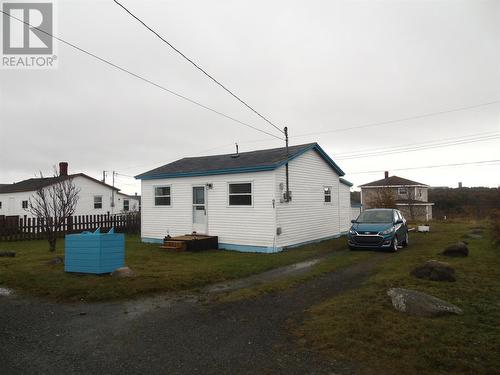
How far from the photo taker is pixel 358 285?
8250mm

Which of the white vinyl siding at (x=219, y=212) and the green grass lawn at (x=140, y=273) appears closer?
the green grass lawn at (x=140, y=273)

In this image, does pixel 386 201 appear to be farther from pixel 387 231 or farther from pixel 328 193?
pixel 387 231

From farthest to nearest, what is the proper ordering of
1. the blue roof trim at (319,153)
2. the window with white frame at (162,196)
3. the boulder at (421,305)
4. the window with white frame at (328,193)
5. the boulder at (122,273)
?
the window with white frame at (328,193) → the window with white frame at (162,196) → the blue roof trim at (319,153) → the boulder at (122,273) → the boulder at (421,305)

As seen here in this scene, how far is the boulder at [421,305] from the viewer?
5.74 metres

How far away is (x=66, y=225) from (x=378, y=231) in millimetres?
17657

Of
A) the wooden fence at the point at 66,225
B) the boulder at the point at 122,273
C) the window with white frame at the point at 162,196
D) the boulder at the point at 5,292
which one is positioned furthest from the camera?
the wooden fence at the point at 66,225

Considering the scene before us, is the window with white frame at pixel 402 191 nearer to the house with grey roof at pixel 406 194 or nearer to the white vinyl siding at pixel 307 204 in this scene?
the house with grey roof at pixel 406 194

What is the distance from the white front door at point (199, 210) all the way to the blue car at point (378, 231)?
6.83 m

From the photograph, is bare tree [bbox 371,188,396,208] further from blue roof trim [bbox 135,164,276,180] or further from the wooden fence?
the wooden fence

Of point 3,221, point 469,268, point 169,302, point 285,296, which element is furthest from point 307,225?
point 3,221

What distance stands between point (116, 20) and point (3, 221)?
14.5 m

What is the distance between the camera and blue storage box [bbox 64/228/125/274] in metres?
9.16

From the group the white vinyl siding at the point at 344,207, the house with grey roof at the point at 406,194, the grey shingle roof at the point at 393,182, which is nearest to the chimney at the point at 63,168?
the white vinyl siding at the point at 344,207

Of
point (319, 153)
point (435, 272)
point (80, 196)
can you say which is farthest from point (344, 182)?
point (80, 196)
